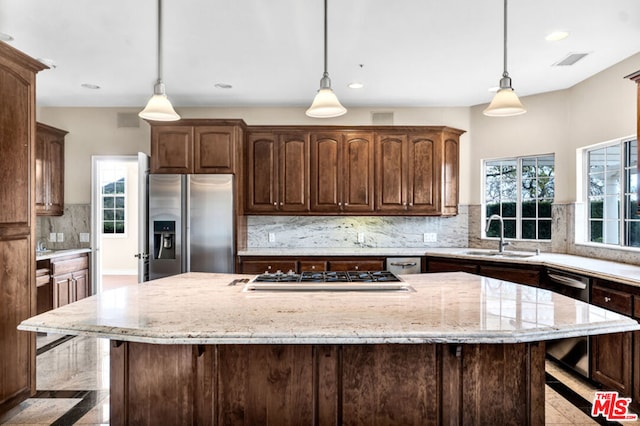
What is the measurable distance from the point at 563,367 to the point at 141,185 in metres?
4.50

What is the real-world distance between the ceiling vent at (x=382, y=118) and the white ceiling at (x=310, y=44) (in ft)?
1.55

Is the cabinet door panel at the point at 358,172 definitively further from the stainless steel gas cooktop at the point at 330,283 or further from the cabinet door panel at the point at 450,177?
the stainless steel gas cooktop at the point at 330,283

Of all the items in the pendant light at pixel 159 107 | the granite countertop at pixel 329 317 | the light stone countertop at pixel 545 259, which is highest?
the pendant light at pixel 159 107

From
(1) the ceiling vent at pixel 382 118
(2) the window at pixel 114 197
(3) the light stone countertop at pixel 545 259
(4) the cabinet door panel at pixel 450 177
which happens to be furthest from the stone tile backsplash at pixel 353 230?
(2) the window at pixel 114 197

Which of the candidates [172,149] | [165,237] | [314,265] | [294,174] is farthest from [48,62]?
[314,265]

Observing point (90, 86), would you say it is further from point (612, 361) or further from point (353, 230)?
point (612, 361)

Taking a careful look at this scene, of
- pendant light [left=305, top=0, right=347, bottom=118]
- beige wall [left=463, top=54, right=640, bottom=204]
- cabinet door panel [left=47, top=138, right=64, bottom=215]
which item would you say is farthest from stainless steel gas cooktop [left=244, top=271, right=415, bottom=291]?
cabinet door panel [left=47, top=138, right=64, bottom=215]

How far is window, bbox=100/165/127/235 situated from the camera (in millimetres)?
8453

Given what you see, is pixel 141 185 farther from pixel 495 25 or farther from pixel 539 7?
pixel 539 7

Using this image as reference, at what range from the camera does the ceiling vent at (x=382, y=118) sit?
507 centimetres

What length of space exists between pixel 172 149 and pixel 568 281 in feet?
13.6

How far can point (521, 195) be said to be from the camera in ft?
15.5

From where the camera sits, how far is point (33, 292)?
2754mm

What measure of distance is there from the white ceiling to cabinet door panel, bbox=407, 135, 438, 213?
57 cm
